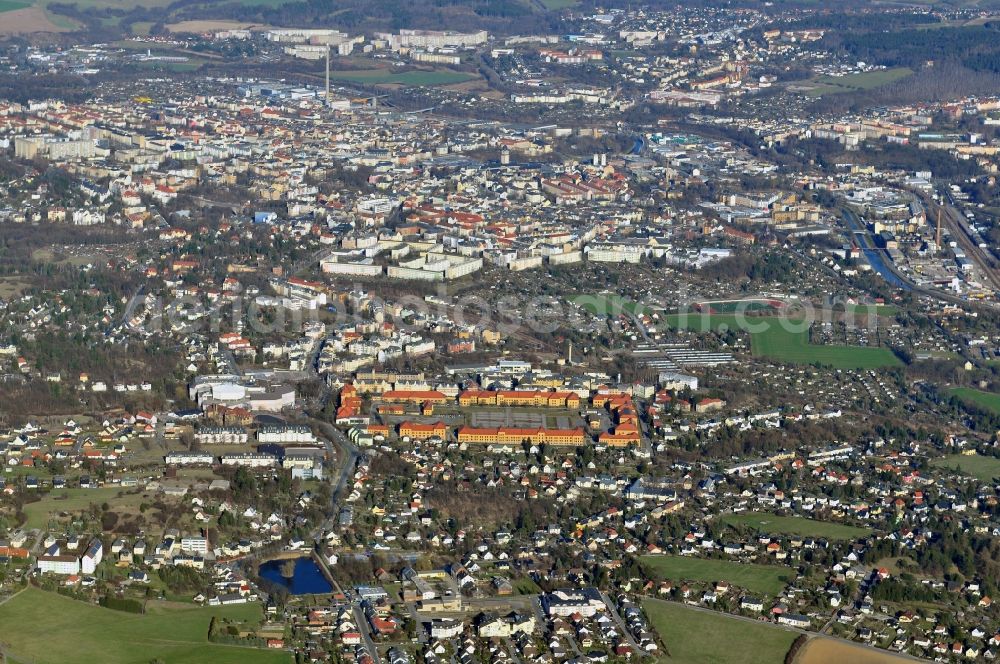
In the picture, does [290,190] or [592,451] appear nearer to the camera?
[592,451]

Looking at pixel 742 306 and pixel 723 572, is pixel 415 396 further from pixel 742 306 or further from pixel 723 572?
pixel 742 306

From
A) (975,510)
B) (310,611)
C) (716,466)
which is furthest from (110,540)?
(975,510)

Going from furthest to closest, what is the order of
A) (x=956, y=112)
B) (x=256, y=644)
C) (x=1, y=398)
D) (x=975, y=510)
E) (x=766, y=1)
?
(x=766, y=1)
(x=956, y=112)
(x=1, y=398)
(x=975, y=510)
(x=256, y=644)

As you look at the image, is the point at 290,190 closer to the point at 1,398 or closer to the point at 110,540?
the point at 1,398

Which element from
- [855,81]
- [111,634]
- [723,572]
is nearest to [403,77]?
[855,81]

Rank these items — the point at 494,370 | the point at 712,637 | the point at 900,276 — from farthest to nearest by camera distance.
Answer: the point at 900,276 < the point at 494,370 < the point at 712,637

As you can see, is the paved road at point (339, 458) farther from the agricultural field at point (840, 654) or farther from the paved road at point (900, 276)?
the paved road at point (900, 276)
